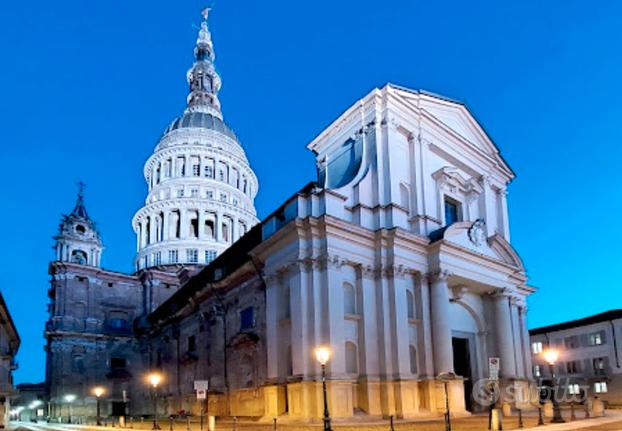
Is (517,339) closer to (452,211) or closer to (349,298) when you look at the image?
(452,211)

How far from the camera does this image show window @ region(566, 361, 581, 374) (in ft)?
186

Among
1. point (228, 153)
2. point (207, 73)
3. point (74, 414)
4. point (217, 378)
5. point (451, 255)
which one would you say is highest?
point (207, 73)

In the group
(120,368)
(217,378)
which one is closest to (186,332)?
(217,378)

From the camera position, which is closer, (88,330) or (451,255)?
(451,255)

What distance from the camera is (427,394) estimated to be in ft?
97.0

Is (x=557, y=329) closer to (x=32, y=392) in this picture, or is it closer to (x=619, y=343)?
(x=619, y=343)

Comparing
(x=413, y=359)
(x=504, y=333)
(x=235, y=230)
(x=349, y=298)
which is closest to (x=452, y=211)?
(x=504, y=333)

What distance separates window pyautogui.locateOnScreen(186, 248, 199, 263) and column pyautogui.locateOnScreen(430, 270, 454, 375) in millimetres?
43862

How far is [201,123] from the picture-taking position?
3172 inches

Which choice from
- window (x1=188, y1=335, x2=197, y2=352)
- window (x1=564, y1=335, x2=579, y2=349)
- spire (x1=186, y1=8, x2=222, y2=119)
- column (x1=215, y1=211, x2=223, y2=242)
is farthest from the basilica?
spire (x1=186, y1=8, x2=222, y2=119)

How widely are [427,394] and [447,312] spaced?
4.46 m

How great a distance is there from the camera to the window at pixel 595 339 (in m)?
54.9

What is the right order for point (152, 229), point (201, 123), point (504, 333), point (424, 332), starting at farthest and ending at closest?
1. point (201, 123)
2. point (152, 229)
3. point (504, 333)
4. point (424, 332)

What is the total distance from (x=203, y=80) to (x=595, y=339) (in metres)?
64.5
